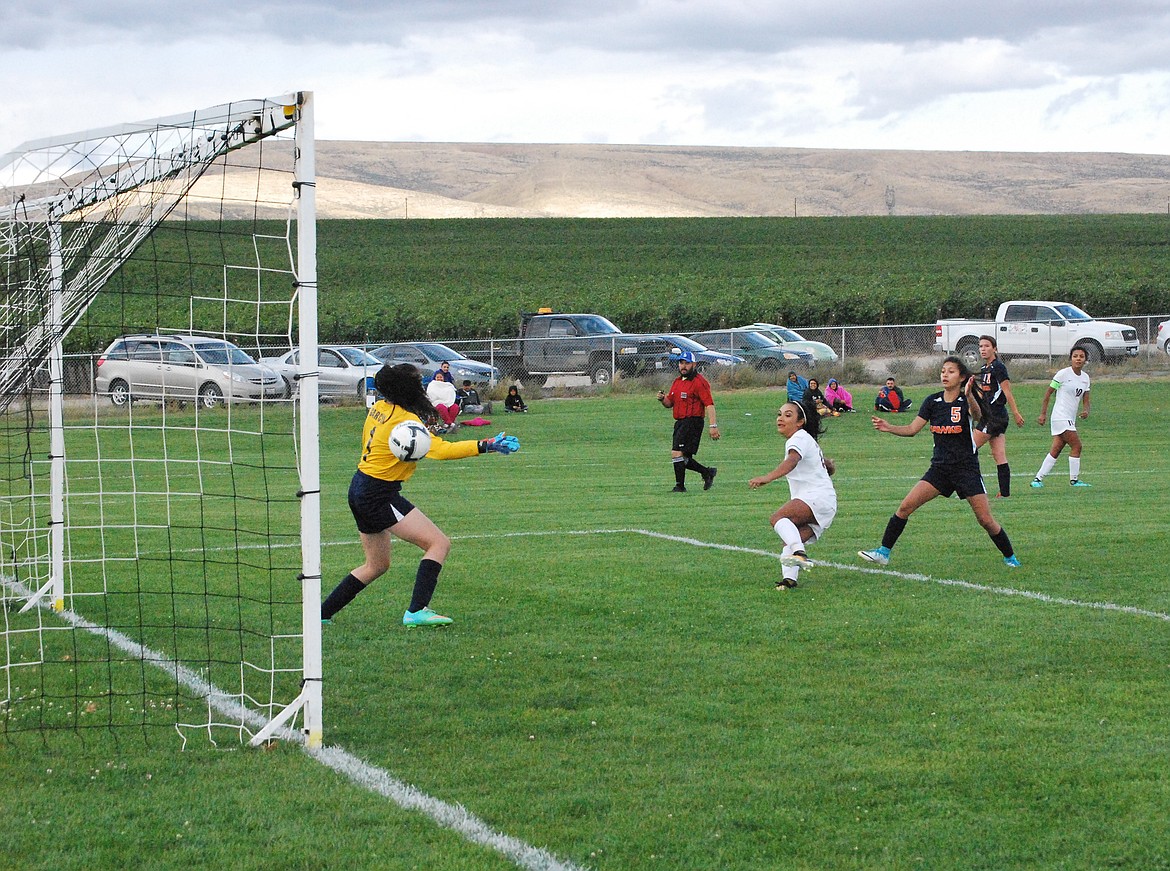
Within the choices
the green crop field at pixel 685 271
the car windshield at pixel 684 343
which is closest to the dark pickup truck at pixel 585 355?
the car windshield at pixel 684 343

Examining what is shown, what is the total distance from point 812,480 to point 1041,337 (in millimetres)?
30127

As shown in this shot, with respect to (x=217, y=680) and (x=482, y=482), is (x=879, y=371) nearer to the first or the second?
(x=482, y=482)

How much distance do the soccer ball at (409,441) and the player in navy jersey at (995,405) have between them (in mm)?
10153

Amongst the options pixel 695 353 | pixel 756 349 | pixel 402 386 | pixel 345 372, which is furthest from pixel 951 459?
pixel 756 349

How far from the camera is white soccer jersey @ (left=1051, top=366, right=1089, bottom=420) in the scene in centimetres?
1830

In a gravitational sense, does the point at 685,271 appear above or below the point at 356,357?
above

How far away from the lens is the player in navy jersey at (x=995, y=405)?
640 inches

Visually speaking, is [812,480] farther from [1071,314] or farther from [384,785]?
[1071,314]

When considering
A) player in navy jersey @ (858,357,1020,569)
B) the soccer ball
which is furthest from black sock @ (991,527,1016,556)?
the soccer ball

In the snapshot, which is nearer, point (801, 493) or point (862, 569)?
point (801, 493)

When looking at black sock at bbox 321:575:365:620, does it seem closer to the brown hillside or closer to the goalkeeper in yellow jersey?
the goalkeeper in yellow jersey

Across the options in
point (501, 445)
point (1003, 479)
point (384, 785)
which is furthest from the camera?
point (1003, 479)

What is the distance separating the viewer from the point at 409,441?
7.55 metres

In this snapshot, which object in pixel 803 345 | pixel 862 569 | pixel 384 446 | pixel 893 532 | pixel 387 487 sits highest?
pixel 803 345
